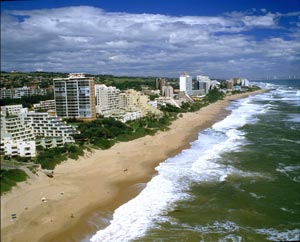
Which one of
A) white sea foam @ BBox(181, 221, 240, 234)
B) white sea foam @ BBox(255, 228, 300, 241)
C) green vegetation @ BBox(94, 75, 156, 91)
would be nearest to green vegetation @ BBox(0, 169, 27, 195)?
white sea foam @ BBox(181, 221, 240, 234)

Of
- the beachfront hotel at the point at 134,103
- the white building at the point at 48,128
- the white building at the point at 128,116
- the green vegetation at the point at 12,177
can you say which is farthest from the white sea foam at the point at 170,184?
the beachfront hotel at the point at 134,103

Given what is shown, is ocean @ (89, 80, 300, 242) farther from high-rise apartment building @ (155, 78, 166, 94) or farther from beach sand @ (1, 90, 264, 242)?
high-rise apartment building @ (155, 78, 166, 94)

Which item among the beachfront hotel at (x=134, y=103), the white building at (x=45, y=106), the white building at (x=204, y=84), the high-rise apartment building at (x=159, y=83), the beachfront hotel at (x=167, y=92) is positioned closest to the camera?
the white building at (x=45, y=106)

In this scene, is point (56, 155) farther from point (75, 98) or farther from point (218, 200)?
point (75, 98)

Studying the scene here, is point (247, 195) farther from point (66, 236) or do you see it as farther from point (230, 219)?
point (66, 236)

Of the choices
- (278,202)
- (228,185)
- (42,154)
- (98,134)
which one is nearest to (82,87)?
(98,134)

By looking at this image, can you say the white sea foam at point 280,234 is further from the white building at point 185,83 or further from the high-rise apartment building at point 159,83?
the white building at point 185,83
